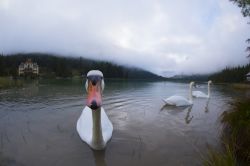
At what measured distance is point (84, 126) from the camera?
10.1 metres

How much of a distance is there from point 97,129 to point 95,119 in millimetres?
308

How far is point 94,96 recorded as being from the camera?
232 inches

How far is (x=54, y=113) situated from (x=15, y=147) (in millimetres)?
6584

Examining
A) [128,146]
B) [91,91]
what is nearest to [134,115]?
[128,146]

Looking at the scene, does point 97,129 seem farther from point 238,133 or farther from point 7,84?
point 7,84

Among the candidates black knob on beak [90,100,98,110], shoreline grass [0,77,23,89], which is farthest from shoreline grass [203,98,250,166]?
shoreline grass [0,77,23,89]

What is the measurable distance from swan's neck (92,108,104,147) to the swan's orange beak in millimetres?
1371

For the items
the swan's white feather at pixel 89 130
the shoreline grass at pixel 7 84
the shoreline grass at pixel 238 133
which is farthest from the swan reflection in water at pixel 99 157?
the shoreline grass at pixel 7 84

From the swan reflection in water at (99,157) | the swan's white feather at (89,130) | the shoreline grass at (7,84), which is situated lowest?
the swan reflection in water at (99,157)

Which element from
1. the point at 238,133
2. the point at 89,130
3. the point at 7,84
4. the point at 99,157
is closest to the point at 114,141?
the point at 89,130

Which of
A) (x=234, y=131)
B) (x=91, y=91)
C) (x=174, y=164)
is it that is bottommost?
(x=174, y=164)

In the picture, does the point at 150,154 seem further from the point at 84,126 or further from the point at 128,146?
A: the point at 84,126

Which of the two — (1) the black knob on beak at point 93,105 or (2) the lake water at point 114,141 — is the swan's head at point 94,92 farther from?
(2) the lake water at point 114,141

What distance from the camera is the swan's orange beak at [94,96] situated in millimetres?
5652
